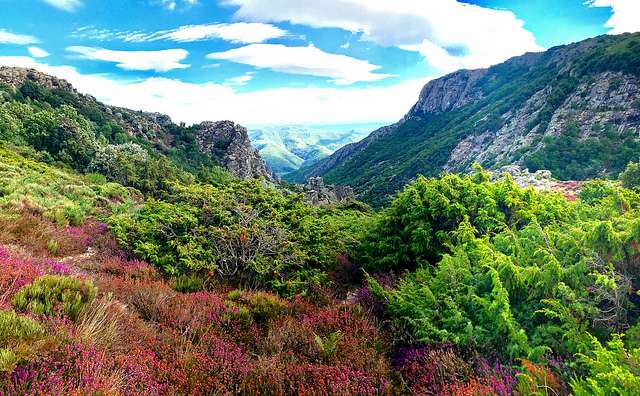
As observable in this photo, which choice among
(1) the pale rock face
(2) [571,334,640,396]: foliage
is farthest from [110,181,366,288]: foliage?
(1) the pale rock face

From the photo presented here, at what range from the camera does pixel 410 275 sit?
720cm

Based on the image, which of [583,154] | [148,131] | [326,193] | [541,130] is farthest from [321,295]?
[541,130]

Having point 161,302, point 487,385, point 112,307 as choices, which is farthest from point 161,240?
point 487,385

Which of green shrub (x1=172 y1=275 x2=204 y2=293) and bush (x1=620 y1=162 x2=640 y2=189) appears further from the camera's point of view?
bush (x1=620 y1=162 x2=640 y2=189)

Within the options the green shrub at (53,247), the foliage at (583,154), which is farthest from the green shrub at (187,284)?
the foliage at (583,154)

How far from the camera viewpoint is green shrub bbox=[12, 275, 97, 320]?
3926 mm

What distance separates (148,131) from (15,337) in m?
65.4

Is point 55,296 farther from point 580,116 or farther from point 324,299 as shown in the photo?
point 580,116

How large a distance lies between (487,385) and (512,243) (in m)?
3.25

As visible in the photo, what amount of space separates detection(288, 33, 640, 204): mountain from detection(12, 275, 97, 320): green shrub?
14086mm

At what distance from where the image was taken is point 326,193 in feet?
204

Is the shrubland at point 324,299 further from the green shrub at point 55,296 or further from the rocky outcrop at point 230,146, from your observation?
the rocky outcrop at point 230,146

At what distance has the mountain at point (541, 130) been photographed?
64688 millimetres

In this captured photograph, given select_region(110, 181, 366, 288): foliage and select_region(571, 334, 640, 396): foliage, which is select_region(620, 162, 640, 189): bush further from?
select_region(571, 334, 640, 396): foliage
